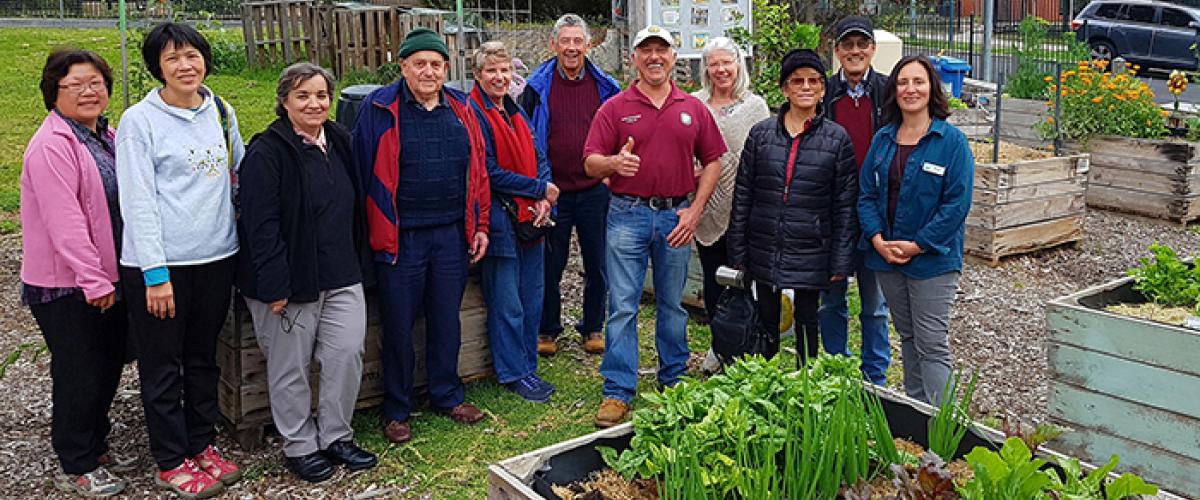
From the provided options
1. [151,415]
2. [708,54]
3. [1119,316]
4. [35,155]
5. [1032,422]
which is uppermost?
[708,54]

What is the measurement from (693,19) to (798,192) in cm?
594

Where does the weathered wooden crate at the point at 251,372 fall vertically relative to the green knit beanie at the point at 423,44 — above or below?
below

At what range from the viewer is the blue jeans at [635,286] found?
194 inches

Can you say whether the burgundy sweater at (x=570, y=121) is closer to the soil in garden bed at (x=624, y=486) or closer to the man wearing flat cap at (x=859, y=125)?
the man wearing flat cap at (x=859, y=125)

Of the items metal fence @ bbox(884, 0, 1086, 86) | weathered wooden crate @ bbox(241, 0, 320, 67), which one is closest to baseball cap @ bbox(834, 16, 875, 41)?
metal fence @ bbox(884, 0, 1086, 86)

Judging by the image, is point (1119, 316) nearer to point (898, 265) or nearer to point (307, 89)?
point (898, 265)

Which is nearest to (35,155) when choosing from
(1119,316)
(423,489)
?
(423,489)

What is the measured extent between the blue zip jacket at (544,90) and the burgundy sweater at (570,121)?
0.03 m

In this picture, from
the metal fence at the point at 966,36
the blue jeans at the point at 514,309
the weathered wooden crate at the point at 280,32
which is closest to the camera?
the blue jeans at the point at 514,309

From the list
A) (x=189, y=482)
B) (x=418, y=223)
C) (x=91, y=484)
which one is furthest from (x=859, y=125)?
(x=91, y=484)

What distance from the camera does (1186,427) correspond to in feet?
13.6

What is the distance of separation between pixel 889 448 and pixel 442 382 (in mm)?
2576

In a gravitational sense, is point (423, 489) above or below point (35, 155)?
below

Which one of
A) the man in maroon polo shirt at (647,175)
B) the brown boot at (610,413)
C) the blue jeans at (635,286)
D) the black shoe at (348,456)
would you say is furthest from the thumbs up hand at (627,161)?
the black shoe at (348,456)
